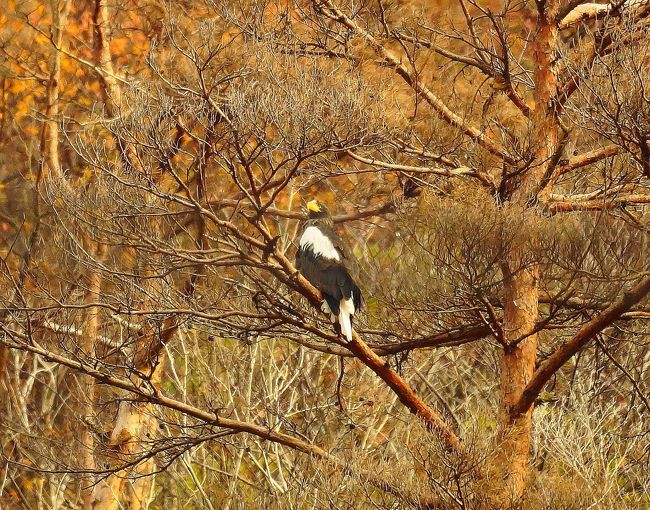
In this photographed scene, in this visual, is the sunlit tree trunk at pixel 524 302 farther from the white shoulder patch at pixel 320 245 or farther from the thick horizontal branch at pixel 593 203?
the white shoulder patch at pixel 320 245

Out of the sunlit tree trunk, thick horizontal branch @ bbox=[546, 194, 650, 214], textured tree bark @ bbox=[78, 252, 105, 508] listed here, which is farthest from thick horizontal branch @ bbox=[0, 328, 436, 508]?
thick horizontal branch @ bbox=[546, 194, 650, 214]

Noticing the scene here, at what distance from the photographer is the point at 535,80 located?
9.25 metres

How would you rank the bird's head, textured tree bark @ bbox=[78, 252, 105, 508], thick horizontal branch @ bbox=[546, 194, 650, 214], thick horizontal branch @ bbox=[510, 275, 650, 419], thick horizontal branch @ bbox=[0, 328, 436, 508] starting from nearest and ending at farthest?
1. thick horizontal branch @ bbox=[510, 275, 650, 419]
2. thick horizontal branch @ bbox=[0, 328, 436, 508]
3. thick horizontal branch @ bbox=[546, 194, 650, 214]
4. the bird's head
5. textured tree bark @ bbox=[78, 252, 105, 508]

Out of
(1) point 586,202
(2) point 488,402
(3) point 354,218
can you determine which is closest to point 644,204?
(1) point 586,202

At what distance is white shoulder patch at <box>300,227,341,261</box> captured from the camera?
28.5 ft

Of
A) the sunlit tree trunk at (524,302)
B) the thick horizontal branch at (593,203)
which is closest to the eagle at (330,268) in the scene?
the sunlit tree trunk at (524,302)

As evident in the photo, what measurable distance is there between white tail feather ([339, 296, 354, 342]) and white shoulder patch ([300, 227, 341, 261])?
0.40 metres

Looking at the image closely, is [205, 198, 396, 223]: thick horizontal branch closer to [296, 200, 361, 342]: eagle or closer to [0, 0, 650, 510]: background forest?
[0, 0, 650, 510]: background forest

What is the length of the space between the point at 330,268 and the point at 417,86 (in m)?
1.50

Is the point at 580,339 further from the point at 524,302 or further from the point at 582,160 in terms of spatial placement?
the point at 582,160

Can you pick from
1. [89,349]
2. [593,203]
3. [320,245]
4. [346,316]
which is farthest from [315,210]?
[89,349]

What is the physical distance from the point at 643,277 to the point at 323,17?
379 centimetres

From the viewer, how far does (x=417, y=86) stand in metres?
9.02

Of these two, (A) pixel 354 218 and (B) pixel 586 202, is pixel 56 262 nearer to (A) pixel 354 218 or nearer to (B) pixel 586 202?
(A) pixel 354 218
